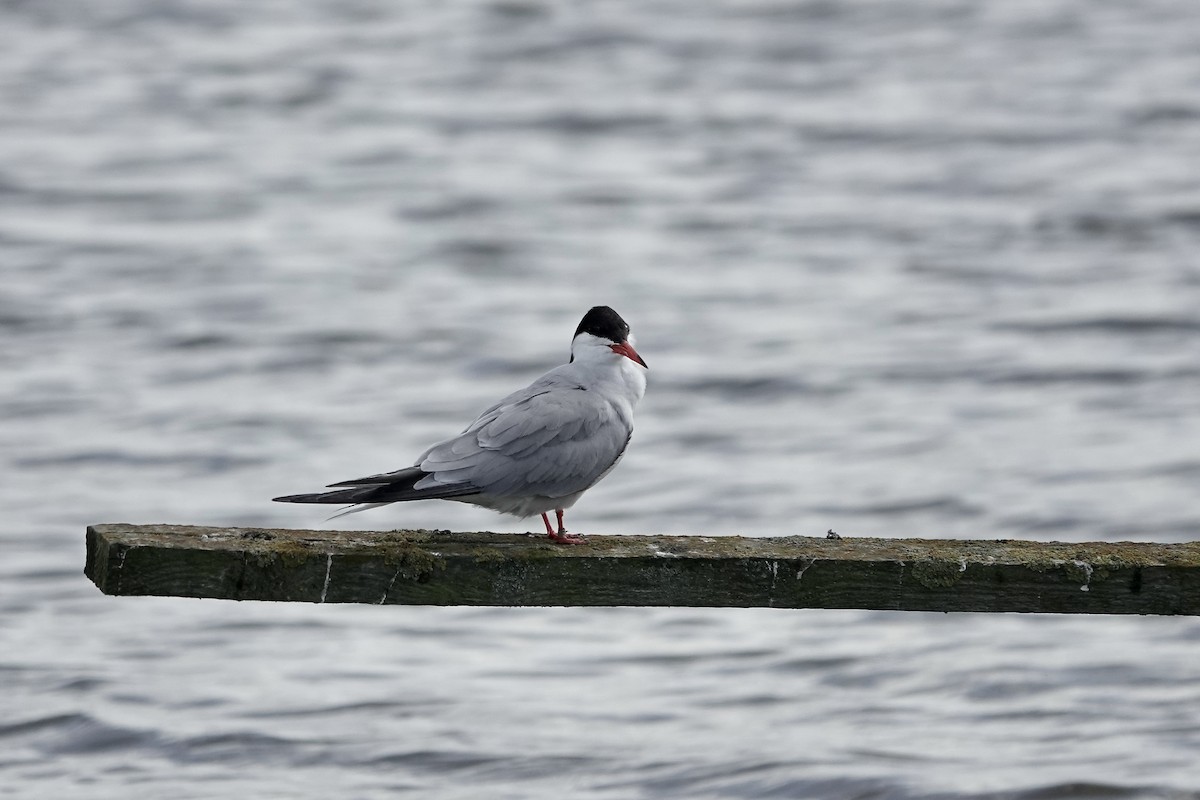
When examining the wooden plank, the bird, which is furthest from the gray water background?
the wooden plank

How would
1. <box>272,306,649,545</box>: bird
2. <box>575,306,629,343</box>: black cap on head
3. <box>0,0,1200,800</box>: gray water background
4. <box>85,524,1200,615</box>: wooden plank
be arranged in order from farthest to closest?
1. <box>0,0,1200,800</box>: gray water background
2. <box>575,306,629,343</box>: black cap on head
3. <box>272,306,649,545</box>: bird
4. <box>85,524,1200,615</box>: wooden plank

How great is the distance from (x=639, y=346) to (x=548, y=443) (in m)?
8.36

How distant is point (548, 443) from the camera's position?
4.96 m

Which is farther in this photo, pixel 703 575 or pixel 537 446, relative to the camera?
pixel 537 446

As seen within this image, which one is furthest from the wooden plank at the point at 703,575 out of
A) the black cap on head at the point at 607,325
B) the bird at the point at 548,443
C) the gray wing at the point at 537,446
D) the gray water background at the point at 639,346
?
the gray water background at the point at 639,346

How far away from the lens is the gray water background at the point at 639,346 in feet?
22.9

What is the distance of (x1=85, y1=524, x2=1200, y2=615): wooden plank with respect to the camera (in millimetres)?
4223

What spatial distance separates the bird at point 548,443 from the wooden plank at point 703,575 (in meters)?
0.28

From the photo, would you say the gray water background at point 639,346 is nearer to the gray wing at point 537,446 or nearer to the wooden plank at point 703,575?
the gray wing at point 537,446

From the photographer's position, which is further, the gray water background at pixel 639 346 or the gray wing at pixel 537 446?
the gray water background at pixel 639 346

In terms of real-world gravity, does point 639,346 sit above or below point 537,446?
above

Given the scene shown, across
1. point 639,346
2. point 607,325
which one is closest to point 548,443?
point 607,325

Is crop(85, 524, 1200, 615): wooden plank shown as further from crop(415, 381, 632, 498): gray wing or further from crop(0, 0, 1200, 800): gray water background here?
crop(0, 0, 1200, 800): gray water background

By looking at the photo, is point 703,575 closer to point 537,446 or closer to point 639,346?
point 537,446
